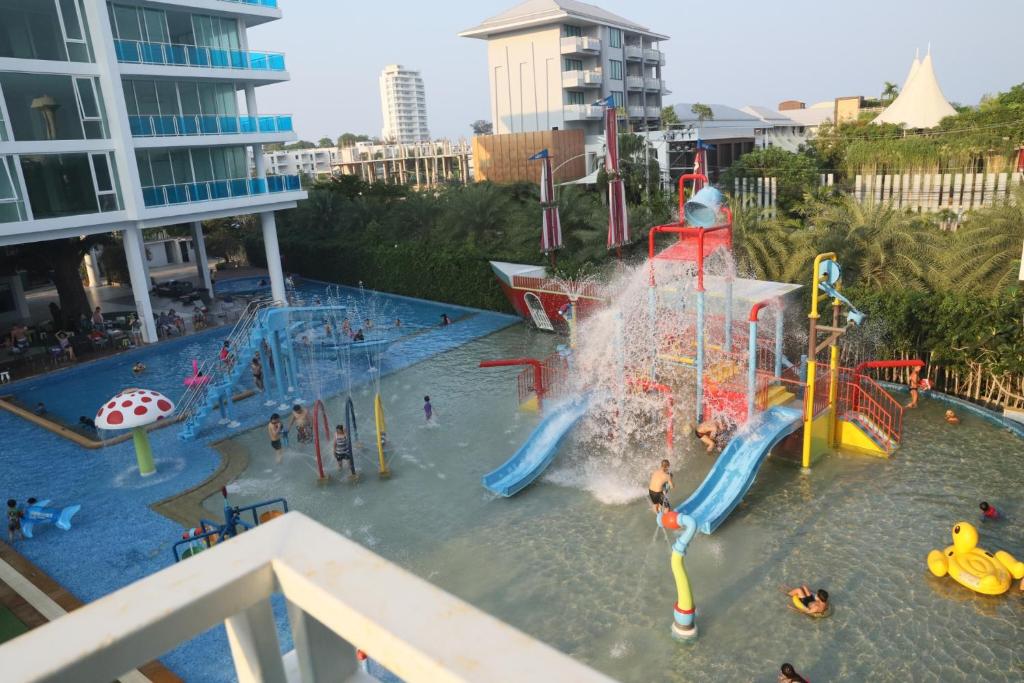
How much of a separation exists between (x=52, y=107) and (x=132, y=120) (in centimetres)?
238

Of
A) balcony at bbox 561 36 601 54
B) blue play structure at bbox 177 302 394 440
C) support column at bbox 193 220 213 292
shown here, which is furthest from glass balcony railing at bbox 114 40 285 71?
balcony at bbox 561 36 601 54

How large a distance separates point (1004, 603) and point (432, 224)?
103 feet

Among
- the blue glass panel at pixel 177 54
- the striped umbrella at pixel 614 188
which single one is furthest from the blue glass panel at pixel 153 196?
the striped umbrella at pixel 614 188

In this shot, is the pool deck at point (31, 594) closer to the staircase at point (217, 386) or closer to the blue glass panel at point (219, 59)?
the staircase at point (217, 386)

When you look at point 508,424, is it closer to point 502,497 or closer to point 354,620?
point 502,497

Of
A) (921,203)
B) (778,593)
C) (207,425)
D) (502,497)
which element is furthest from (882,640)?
(921,203)

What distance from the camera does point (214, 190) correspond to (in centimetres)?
2741

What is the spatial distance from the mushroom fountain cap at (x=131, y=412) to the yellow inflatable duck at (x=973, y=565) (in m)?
14.7

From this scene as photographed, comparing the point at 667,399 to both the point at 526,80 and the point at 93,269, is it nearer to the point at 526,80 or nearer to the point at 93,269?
the point at 93,269

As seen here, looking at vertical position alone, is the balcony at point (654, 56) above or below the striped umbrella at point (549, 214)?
above

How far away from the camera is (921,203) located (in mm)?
31969

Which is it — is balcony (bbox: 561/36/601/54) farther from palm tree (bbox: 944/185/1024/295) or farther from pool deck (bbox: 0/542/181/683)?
pool deck (bbox: 0/542/181/683)

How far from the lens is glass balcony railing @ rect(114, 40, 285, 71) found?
25016mm

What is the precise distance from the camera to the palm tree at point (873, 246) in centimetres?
1950
